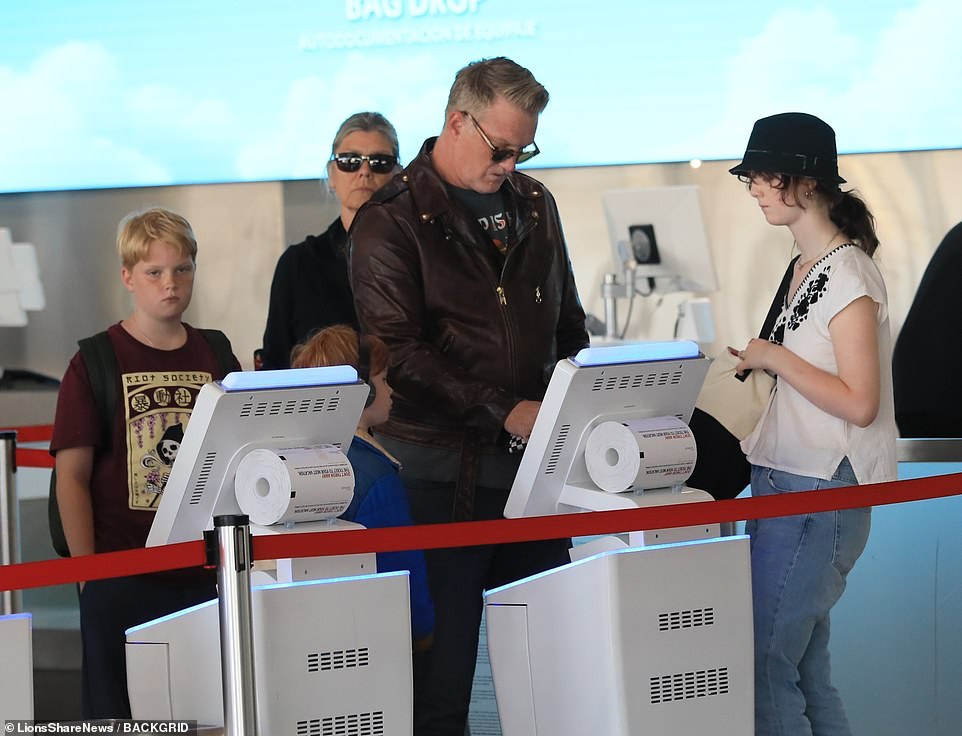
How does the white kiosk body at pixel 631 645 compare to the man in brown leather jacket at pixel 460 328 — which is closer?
the white kiosk body at pixel 631 645

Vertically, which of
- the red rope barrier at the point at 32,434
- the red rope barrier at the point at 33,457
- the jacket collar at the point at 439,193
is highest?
the jacket collar at the point at 439,193

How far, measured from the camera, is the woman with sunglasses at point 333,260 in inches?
166

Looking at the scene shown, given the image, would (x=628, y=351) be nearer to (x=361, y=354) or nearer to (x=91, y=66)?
(x=361, y=354)

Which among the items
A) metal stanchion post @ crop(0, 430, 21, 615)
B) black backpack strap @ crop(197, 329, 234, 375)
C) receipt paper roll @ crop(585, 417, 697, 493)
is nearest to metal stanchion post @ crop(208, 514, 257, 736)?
receipt paper roll @ crop(585, 417, 697, 493)

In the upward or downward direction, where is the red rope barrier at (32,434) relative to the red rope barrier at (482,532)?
upward

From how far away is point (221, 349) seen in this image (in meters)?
3.43

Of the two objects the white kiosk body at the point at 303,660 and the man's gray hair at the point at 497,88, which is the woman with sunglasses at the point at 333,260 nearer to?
the man's gray hair at the point at 497,88

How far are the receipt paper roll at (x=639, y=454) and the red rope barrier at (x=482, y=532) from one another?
0.08 m

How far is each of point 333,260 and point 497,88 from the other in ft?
4.37

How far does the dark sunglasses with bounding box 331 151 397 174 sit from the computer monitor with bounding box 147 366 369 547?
172cm

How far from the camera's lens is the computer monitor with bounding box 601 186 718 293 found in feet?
19.1

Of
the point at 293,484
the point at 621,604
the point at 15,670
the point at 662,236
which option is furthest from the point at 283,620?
the point at 662,236

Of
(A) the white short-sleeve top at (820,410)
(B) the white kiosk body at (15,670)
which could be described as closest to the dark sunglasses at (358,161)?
(A) the white short-sleeve top at (820,410)

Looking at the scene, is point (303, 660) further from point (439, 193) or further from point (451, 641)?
point (439, 193)
